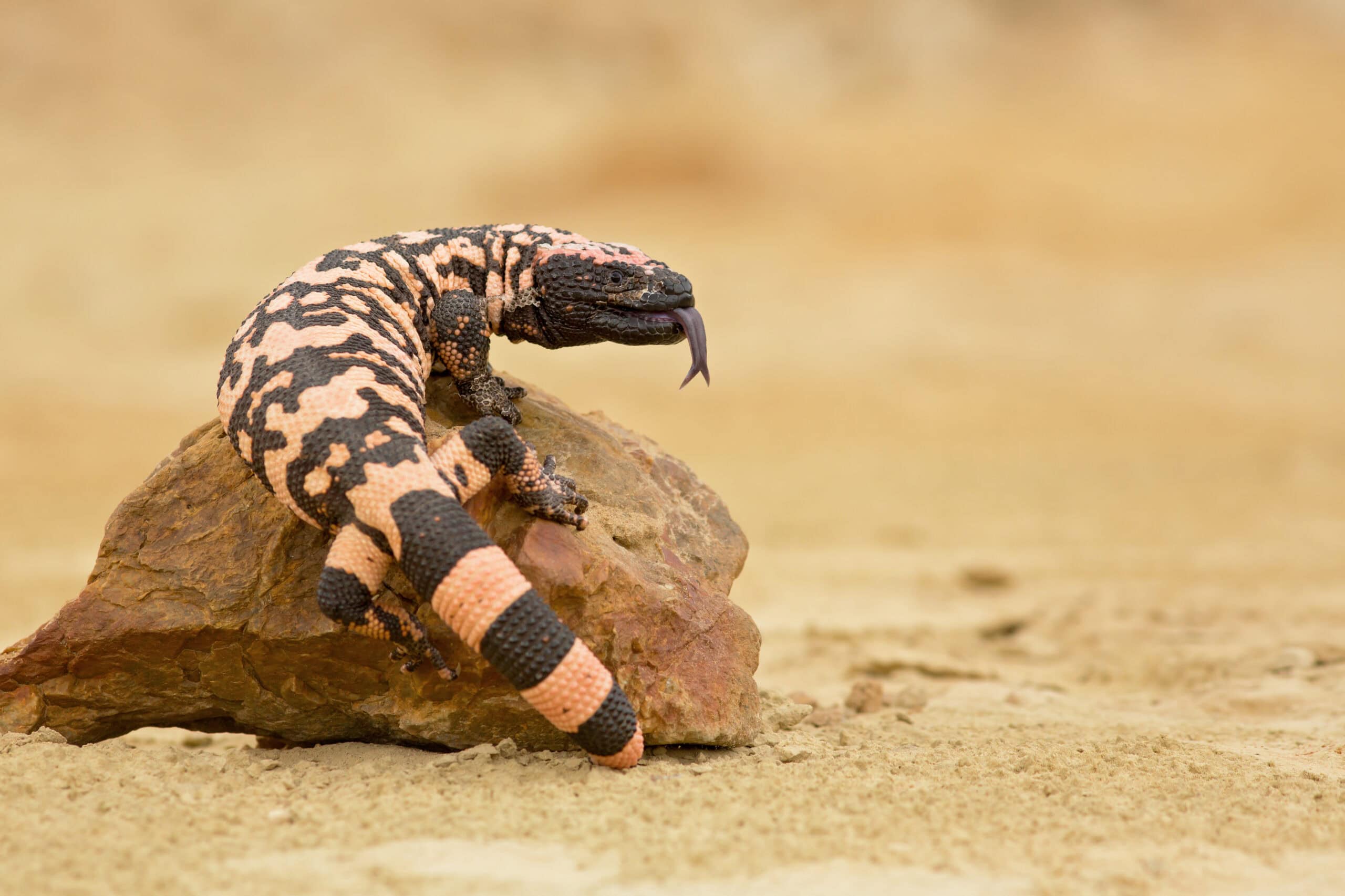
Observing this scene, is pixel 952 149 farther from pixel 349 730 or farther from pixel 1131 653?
pixel 349 730

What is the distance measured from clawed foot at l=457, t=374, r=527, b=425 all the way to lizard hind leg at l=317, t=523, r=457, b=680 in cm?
115

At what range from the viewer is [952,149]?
26812mm

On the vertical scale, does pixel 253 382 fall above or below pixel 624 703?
above

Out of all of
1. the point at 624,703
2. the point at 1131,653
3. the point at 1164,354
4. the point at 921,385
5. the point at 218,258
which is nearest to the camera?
the point at 624,703

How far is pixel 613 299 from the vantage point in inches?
194

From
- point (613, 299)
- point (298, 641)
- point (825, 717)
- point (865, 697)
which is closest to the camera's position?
point (298, 641)

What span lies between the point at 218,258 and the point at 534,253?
60.7ft

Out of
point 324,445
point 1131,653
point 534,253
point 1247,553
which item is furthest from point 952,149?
point 324,445

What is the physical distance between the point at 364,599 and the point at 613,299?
5.98 ft

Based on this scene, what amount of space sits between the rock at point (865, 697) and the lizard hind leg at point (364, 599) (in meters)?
2.54

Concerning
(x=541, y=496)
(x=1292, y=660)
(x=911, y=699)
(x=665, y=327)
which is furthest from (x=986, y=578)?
(x=541, y=496)

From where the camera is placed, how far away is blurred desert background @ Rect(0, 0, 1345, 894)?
321 centimetres

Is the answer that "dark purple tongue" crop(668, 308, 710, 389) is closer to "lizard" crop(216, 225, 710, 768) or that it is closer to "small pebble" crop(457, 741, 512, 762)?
"lizard" crop(216, 225, 710, 768)

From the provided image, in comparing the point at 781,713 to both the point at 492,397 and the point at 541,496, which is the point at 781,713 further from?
the point at 492,397
